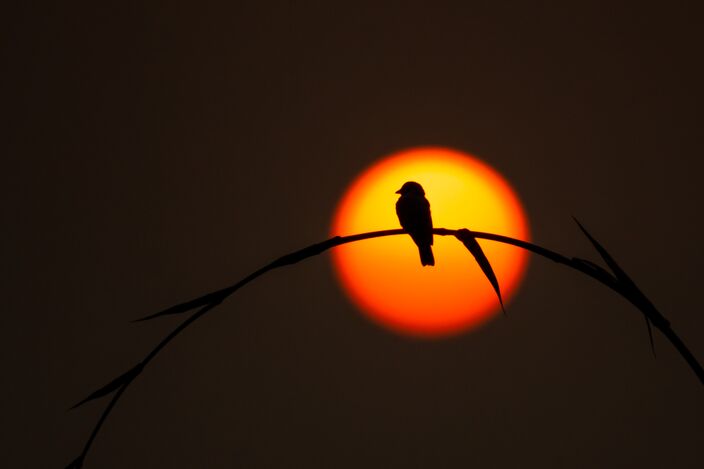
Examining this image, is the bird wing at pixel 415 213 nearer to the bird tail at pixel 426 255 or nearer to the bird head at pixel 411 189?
the bird tail at pixel 426 255

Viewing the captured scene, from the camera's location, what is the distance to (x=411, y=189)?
6.12 metres

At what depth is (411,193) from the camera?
5.93 meters

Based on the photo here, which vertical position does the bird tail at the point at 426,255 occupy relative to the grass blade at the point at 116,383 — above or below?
below

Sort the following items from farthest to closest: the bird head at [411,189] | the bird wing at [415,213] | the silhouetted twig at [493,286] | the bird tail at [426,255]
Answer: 1. the bird head at [411,189]
2. the bird tail at [426,255]
3. the bird wing at [415,213]
4. the silhouetted twig at [493,286]

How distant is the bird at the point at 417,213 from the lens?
517cm

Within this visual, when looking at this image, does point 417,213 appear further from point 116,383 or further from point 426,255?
point 116,383

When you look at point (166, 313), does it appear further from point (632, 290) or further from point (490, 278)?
point (632, 290)

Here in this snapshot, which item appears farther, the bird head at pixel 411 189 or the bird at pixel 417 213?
the bird head at pixel 411 189

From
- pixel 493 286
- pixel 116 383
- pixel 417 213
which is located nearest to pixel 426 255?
pixel 417 213

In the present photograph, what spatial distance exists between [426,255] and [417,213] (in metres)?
0.61

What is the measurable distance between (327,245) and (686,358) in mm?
1300

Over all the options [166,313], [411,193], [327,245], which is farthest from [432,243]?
[166,313]

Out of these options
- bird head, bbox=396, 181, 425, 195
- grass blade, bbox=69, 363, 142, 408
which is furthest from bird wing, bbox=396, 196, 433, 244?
grass blade, bbox=69, 363, 142, 408

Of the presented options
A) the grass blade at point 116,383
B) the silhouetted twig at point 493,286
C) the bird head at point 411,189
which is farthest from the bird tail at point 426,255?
the grass blade at point 116,383
